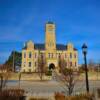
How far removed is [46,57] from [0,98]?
315 feet

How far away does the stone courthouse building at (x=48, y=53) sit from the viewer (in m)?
110

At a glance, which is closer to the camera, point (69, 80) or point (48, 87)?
point (69, 80)

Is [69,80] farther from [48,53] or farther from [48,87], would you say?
[48,53]

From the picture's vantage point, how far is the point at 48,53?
110750 mm

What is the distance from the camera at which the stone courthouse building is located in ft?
361

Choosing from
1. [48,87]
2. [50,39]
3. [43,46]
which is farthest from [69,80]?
[43,46]

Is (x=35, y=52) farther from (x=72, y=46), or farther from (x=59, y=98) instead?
(x=59, y=98)

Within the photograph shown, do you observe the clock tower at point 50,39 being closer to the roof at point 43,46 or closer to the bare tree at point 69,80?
the roof at point 43,46

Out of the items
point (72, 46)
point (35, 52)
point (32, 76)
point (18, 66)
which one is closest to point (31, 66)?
point (35, 52)

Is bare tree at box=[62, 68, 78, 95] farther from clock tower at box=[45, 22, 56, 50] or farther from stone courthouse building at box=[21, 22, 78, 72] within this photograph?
clock tower at box=[45, 22, 56, 50]

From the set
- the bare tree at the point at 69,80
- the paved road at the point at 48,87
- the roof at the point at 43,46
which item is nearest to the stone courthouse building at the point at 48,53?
the roof at the point at 43,46

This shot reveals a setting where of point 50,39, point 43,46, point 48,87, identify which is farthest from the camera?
point 43,46

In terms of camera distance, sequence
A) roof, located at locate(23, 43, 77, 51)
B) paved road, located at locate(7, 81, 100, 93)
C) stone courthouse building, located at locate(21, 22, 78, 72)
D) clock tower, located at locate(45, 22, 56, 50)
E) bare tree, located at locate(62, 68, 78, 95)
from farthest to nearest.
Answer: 1. roof, located at locate(23, 43, 77, 51)
2. clock tower, located at locate(45, 22, 56, 50)
3. stone courthouse building, located at locate(21, 22, 78, 72)
4. paved road, located at locate(7, 81, 100, 93)
5. bare tree, located at locate(62, 68, 78, 95)

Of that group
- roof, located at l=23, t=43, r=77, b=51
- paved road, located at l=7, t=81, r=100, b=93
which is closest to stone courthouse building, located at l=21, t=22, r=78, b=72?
roof, located at l=23, t=43, r=77, b=51
